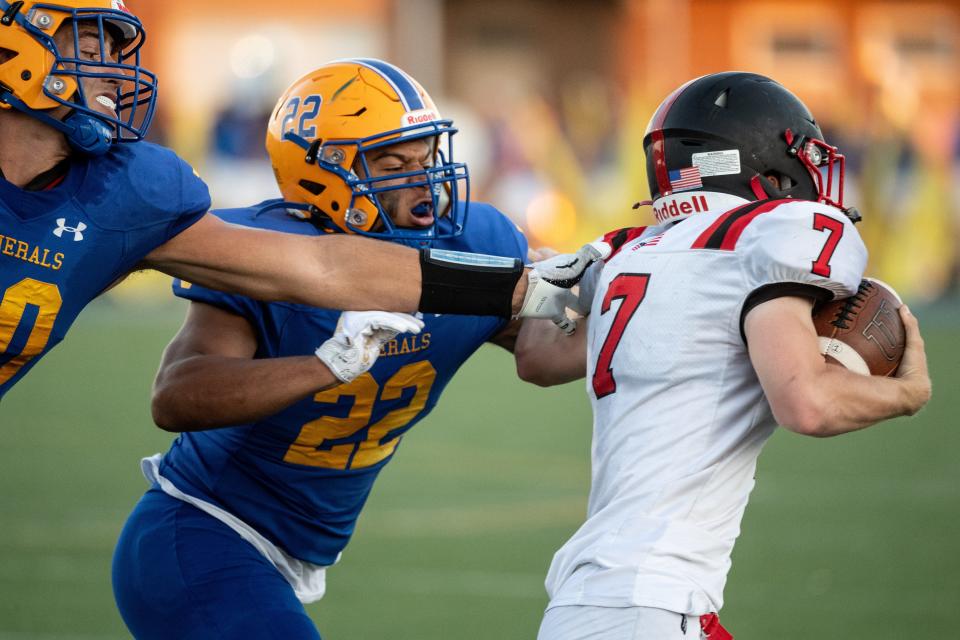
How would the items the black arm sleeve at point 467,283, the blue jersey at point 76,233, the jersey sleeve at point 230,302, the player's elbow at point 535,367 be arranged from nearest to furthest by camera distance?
the blue jersey at point 76,233 < the black arm sleeve at point 467,283 < the jersey sleeve at point 230,302 < the player's elbow at point 535,367

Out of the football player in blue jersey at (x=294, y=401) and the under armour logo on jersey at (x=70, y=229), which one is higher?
the under armour logo on jersey at (x=70, y=229)

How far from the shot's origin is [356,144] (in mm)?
3535

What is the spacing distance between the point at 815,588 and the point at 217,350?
3.16 m

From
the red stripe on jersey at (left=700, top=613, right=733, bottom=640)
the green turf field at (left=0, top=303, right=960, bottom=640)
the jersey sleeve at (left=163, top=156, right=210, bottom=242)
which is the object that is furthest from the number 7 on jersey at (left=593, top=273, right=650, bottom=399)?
the green turf field at (left=0, top=303, right=960, bottom=640)

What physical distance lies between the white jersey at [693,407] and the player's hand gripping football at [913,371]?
226mm

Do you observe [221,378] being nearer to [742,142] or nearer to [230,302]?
[230,302]

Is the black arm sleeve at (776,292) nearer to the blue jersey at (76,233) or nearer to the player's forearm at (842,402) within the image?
the player's forearm at (842,402)

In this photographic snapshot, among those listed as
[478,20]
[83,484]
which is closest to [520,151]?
[478,20]

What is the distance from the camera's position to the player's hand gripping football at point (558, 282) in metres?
3.17

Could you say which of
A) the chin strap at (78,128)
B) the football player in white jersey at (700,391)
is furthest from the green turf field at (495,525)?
the chin strap at (78,128)

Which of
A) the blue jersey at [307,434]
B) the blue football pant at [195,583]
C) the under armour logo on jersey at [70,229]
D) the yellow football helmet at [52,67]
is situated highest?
the yellow football helmet at [52,67]

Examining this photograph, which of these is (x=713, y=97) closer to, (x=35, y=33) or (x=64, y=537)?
(x=35, y=33)

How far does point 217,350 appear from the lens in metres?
3.29

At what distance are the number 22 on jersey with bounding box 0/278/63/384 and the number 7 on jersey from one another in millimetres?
1148
